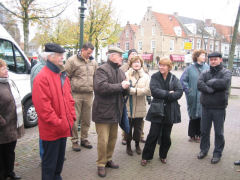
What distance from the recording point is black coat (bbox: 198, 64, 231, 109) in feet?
13.1

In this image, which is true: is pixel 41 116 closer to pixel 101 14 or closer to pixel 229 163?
pixel 229 163

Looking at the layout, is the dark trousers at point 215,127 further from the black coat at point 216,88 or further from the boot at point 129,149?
the boot at point 129,149

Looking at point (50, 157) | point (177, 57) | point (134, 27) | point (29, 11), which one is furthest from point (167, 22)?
point (50, 157)

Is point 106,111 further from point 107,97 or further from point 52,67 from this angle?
point 52,67

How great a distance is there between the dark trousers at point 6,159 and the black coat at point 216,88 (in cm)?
322

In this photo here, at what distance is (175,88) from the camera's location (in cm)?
386

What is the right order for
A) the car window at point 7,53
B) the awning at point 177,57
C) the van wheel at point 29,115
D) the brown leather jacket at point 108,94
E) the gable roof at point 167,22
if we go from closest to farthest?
the brown leather jacket at point 108,94 < the car window at point 7,53 < the van wheel at point 29,115 < the gable roof at point 167,22 < the awning at point 177,57

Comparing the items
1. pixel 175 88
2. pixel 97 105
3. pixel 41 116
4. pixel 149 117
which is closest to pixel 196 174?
pixel 149 117

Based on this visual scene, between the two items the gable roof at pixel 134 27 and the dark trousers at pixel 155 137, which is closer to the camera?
the dark trousers at pixel 155 137

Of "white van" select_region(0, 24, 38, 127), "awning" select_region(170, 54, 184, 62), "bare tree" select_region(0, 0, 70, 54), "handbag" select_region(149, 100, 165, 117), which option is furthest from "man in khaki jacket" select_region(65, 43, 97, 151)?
"awning" select_region(170, 54, 184, 62)

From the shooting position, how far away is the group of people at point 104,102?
2797mm

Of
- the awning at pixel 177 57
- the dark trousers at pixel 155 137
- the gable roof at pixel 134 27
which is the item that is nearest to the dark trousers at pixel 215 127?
the dark trousers at pixel 155 137

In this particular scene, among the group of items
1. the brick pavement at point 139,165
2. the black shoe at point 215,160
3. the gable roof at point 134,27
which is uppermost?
the gable roof at point 134,27

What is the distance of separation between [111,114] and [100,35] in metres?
16.7
